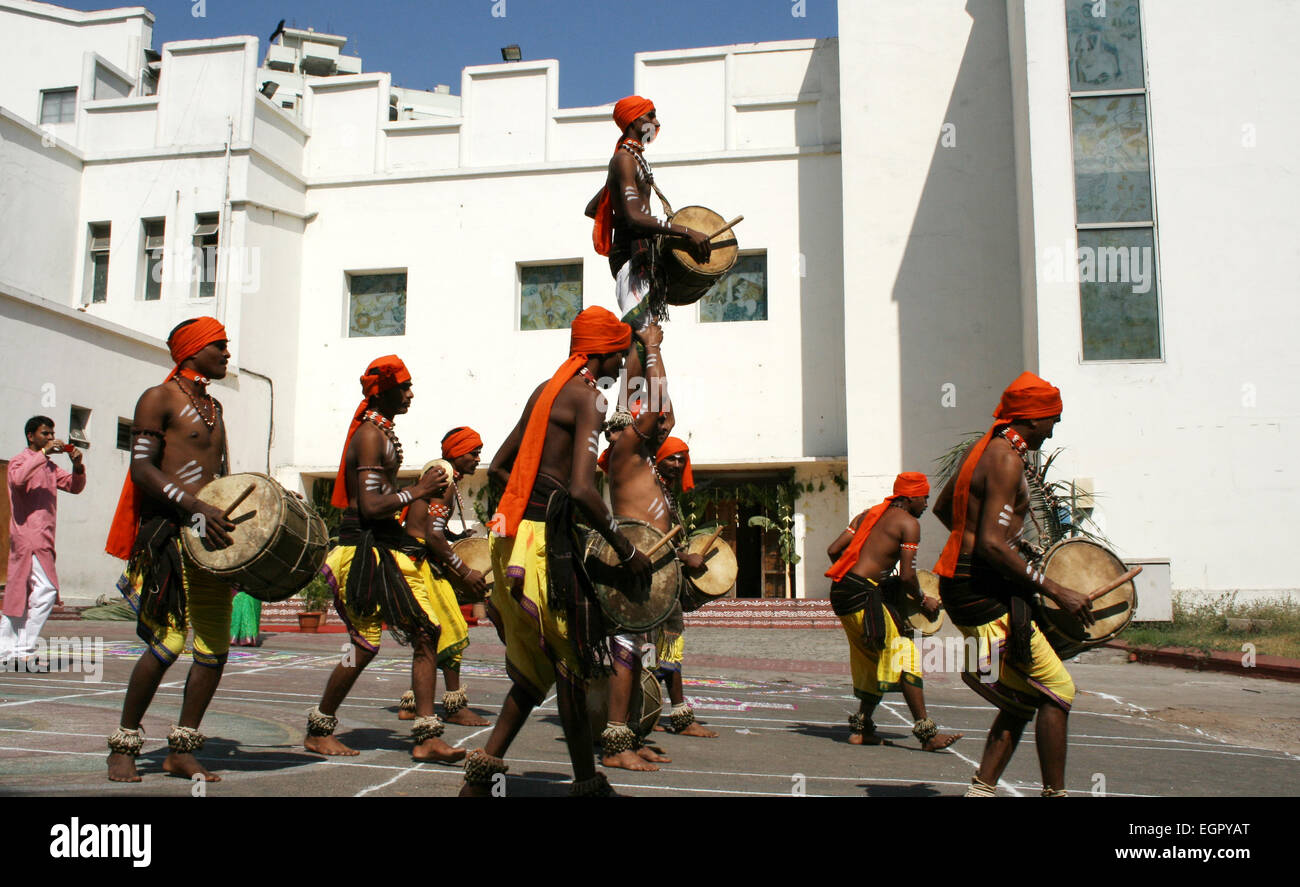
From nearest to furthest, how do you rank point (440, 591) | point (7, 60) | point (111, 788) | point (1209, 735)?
point (111, 788)
point (440, 591)
point (1209, 735)
point (7, 60)

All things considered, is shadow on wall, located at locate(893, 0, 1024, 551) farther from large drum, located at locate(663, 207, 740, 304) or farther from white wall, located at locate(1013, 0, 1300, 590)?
large drum, located at locate(663, 207, 740, 304)

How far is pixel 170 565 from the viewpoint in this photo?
16.1 ft

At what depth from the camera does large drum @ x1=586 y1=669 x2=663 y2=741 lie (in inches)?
183

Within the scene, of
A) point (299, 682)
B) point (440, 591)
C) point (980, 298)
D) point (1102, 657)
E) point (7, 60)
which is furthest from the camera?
point (7, 60)

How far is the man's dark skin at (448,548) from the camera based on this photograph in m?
5.97

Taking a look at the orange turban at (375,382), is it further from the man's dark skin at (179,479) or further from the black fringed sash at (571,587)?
the black fringed sash at (571,587)

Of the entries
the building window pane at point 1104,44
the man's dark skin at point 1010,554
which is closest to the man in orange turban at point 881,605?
the man's dark skin at point 1010,554

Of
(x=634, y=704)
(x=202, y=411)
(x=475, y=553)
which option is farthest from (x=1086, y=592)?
(x=475, y=553)

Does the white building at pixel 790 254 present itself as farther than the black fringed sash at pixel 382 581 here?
Yes

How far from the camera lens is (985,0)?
66.4 ft

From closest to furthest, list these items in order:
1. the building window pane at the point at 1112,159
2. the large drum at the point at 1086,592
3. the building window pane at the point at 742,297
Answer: the large drum at the point at 1086,592
the building window pane at the point at 1112,159
the building window pane at the point at 742,297
